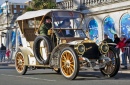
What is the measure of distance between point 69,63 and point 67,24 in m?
2.20

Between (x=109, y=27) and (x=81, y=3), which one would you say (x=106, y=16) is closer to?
(x=109, y=27)

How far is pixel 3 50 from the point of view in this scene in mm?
29438

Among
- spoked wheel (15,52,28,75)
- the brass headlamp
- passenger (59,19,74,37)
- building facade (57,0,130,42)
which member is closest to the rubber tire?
passenger (59,19,74,37)

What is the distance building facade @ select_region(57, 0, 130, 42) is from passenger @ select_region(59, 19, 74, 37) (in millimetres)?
8094

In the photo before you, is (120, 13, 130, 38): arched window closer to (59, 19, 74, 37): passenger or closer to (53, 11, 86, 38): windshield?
(53, 11, 86, 38): windshield

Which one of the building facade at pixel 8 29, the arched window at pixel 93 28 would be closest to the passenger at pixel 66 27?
the arched window at pixel 93 28

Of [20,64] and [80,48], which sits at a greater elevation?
[80,48]

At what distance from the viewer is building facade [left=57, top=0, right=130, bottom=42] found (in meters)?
22.4

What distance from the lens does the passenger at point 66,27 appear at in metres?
12.7

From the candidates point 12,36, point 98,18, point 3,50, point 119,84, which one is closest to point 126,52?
point 119,84

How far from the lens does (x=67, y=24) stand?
1305 cm

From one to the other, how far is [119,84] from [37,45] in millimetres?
4043

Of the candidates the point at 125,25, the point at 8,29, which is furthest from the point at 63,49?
the point at 8,29

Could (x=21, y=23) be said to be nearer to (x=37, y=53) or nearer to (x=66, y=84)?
(x=37, y=53)
